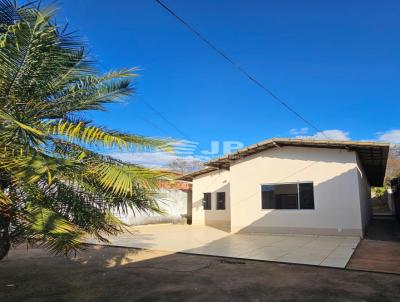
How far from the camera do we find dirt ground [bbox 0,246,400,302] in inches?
214

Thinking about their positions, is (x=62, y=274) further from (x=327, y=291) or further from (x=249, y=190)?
(x=249, y=190)

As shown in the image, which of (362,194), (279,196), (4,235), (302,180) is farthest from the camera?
(362,194)

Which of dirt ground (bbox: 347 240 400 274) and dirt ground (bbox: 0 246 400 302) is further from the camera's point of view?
dirt ground (bbox: 347 240 400 274)

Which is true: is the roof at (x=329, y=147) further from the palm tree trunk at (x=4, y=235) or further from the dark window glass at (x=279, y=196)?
the palm tree trunk at (x=4, y=235)

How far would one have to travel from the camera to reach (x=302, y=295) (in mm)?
5352

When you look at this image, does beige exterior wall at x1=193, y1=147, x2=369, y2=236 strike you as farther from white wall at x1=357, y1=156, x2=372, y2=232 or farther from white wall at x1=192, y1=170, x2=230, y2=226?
white wall at x1=192, y1=170, x2=230, y2=226

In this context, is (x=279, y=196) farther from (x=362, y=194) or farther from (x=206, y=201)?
(x=206, y=201)

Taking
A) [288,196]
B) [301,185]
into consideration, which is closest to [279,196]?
[288,196]

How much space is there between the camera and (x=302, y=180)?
13672mm

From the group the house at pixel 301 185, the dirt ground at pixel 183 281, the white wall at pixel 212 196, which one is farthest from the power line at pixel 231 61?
the white wall at pixel 212 196

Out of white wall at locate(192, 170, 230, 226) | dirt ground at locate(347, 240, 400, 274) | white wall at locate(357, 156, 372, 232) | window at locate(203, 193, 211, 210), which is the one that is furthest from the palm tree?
window at locate(203, 193, 211, 210)

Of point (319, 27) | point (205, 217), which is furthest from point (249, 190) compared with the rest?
point (319, 27)

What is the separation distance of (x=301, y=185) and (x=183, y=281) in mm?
8785

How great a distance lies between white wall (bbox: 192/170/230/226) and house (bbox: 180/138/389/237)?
3348 millimetres
